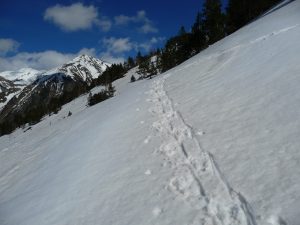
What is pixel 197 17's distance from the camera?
58312mm

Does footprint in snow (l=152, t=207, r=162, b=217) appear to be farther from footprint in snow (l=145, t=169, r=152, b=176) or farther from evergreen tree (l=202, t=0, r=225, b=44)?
evergreen tree (l=202, t=0, r=225, b=44)

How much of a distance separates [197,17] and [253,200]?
183 ft

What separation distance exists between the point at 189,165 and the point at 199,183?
3.87ft

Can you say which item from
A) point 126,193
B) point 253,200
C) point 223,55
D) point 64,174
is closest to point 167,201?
point 126,193

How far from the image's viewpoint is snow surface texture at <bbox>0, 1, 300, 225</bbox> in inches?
256

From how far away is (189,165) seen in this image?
8.69 metres

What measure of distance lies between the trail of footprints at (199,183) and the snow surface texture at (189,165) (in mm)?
27

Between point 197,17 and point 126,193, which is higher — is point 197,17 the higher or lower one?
the higher one

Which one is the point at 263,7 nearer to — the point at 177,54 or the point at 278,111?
the point at 177,54

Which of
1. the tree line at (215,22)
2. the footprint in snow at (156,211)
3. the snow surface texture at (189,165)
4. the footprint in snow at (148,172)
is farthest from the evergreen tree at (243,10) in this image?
the footprint in snow at (156,211)

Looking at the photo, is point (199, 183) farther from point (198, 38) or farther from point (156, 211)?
point (198, 38)

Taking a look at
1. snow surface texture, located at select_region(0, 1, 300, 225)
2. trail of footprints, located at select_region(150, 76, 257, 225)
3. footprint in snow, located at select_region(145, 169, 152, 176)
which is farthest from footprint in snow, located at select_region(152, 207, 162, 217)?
footprint in snow, located at select_region(145, 169, 152, 176)

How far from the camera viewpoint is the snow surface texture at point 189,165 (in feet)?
21.4

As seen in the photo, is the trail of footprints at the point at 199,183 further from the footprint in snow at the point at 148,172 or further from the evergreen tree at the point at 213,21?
the evergreen tree at the point at 213,21
